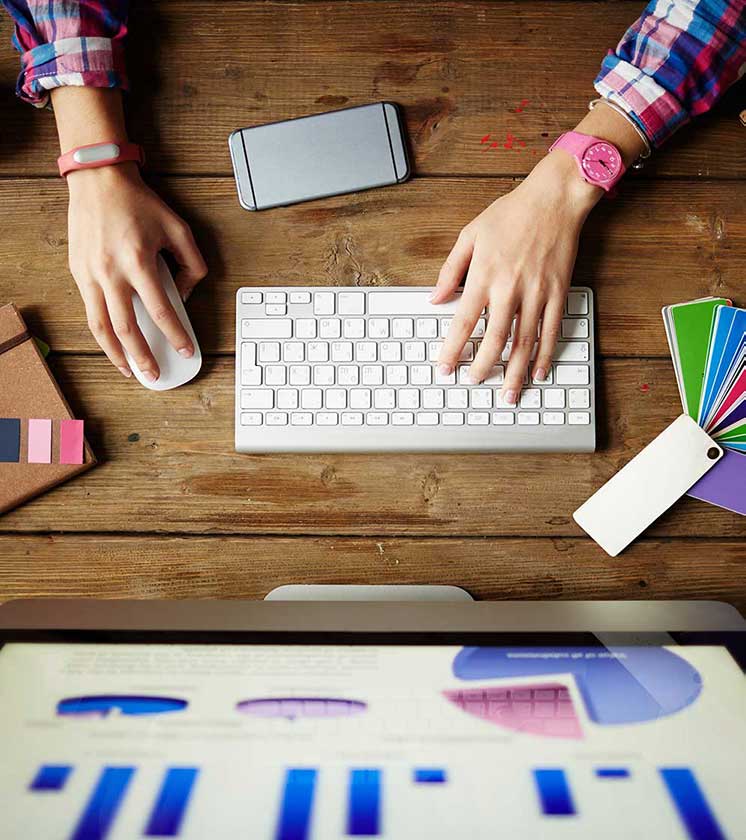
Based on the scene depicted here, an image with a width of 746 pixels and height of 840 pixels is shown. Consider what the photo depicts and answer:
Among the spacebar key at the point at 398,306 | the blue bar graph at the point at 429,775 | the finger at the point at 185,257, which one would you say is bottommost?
the blue bar graph at the point at 429,775

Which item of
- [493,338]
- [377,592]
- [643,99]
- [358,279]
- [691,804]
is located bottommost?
[691,804]

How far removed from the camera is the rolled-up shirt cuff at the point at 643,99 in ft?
2.31

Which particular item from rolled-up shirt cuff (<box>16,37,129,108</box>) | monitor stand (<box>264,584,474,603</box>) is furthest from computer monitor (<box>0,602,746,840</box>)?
rolled-up shirt cuff (<box>16,37,129,108</box>)

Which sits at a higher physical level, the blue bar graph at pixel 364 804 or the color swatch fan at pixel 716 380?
the color swatch fan at pixel 716 380

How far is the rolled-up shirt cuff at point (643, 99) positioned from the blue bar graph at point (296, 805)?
68 centimetres

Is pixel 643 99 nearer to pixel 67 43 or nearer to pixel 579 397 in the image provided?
pixel 579 397

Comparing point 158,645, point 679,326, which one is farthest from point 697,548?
point 158,645

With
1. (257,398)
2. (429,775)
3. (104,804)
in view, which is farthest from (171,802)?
(257,398)

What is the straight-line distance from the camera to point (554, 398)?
Answer: 699 mm

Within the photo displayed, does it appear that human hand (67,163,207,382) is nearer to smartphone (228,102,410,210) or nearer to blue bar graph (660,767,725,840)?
smartphone (228,102,410,210)

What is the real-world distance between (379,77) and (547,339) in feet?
1.16

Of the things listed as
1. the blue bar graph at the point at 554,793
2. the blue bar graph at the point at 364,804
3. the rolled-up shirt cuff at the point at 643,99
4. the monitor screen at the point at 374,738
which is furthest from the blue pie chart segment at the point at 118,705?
the rolled-up shirt cuff at the point at 643,99

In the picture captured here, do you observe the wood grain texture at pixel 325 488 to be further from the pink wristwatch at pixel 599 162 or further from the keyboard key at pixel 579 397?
the pink wristwatch at pixel 599 162

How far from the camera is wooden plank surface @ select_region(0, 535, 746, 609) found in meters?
0.71
